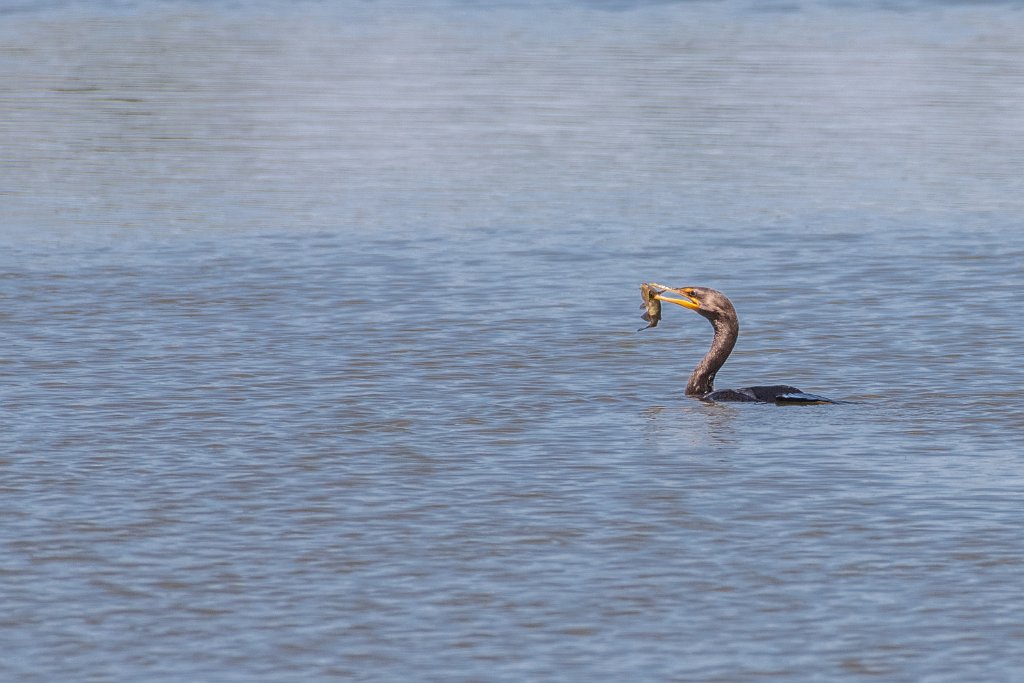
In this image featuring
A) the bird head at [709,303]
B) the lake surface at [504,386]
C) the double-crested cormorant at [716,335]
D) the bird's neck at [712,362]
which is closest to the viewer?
the lake surface at [504,386]

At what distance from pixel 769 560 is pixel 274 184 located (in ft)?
59.7

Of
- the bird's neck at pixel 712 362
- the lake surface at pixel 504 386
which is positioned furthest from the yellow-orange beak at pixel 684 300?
the lake surface at pixel 504 386

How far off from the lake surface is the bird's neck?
0.18m

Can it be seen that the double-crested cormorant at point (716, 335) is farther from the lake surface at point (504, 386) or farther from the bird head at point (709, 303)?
the lake surface at point (504, 386)

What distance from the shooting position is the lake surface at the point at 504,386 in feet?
35.1

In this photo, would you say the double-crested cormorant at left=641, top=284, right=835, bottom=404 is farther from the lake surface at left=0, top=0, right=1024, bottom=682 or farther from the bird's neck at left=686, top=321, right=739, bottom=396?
the lake surface at left=0, top=0, right=1024, bottom=682

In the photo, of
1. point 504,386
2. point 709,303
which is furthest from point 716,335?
point 504,386

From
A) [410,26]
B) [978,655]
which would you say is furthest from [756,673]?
[410,26]

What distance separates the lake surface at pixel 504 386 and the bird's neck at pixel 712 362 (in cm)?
18

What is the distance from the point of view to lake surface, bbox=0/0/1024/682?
10695mm

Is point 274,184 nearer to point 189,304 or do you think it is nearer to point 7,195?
point 7,195

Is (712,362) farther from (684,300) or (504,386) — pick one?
(504,386)

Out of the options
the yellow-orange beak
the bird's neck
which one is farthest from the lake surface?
the yellow-orange beak

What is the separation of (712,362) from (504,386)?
5.77 ft
